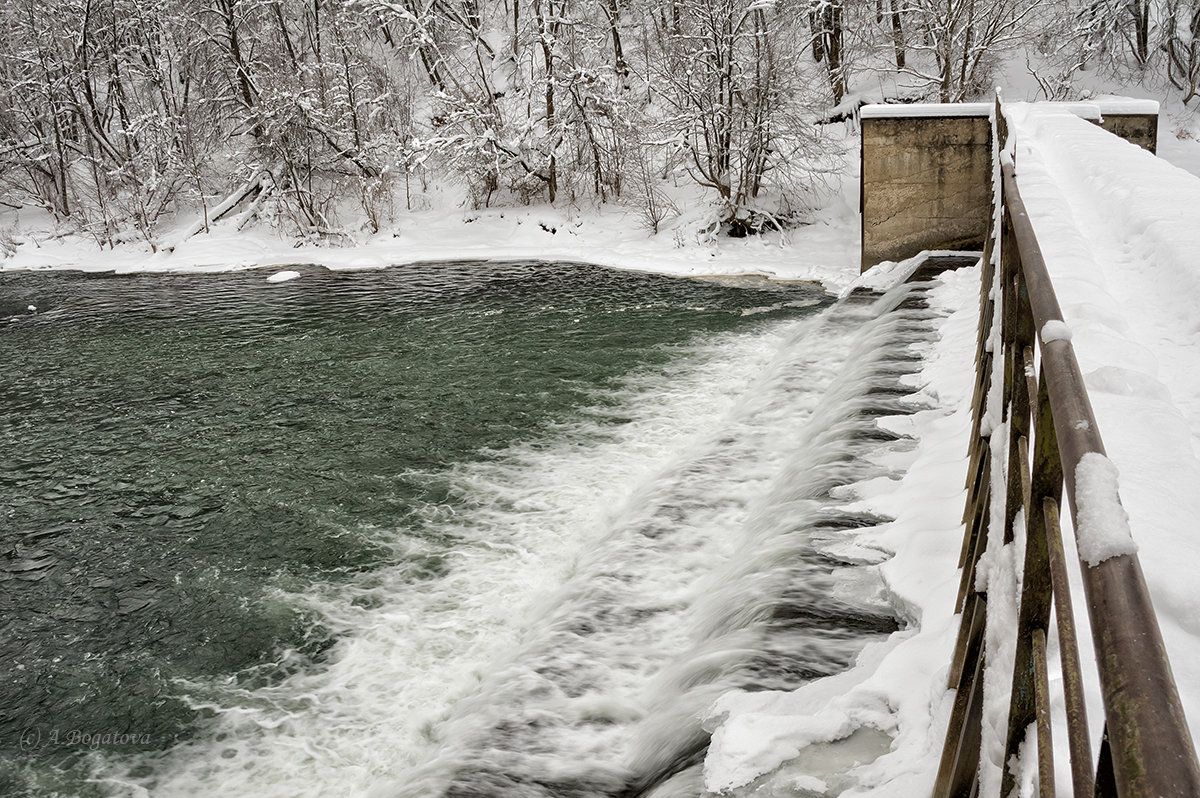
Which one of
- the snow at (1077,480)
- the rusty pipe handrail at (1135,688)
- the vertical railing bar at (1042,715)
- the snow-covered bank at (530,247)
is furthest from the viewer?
the snow-covered bank at (530,247)

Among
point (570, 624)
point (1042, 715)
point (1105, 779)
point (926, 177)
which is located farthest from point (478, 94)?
point (1105, 779)

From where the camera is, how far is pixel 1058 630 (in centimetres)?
132

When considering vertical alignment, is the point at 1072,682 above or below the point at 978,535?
above

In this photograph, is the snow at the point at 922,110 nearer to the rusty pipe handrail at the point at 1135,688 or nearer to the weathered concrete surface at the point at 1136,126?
the weathered concrete surface at the point at 1136,126

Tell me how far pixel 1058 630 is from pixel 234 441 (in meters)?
8.97

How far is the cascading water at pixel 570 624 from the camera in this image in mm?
4266

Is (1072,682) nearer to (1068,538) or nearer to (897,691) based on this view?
(1068,538)

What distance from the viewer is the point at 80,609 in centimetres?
617

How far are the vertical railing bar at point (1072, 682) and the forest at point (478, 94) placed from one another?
18847 millimetres

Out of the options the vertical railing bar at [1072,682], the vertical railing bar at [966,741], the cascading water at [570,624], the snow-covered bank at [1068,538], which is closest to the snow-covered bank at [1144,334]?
the snow-covered bank at [1068,538]

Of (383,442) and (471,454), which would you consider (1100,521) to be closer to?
(471,454)

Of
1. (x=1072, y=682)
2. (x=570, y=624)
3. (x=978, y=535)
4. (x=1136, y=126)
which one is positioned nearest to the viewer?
(x=1072, y=682)

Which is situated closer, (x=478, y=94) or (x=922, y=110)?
(x=922, y=110)

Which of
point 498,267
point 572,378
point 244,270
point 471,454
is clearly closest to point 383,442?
point 471,454
